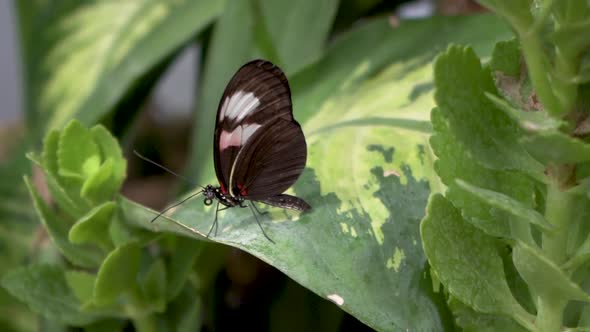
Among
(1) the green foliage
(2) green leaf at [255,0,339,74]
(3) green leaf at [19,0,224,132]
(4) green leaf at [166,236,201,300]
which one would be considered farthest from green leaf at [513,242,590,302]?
(3) green leaf at [19,0,224,132]

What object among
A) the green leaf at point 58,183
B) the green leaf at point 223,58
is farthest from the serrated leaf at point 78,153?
the green leaf at point 223,58

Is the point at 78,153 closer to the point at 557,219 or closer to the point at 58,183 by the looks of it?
the point at 58,183

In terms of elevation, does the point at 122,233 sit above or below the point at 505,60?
below

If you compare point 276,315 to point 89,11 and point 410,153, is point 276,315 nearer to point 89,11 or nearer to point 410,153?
point 410,153

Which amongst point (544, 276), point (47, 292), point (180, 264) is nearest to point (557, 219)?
point (544, 276)

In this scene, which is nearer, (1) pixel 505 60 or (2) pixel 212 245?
(1) pixel 505 60

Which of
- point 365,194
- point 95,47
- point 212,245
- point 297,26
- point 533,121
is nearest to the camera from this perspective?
point 533,121

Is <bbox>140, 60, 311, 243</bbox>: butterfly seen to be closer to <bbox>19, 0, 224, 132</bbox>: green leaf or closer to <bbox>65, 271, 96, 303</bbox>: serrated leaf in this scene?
<bbox>65, 271, 96, 303</bbox>: serrated leaf
